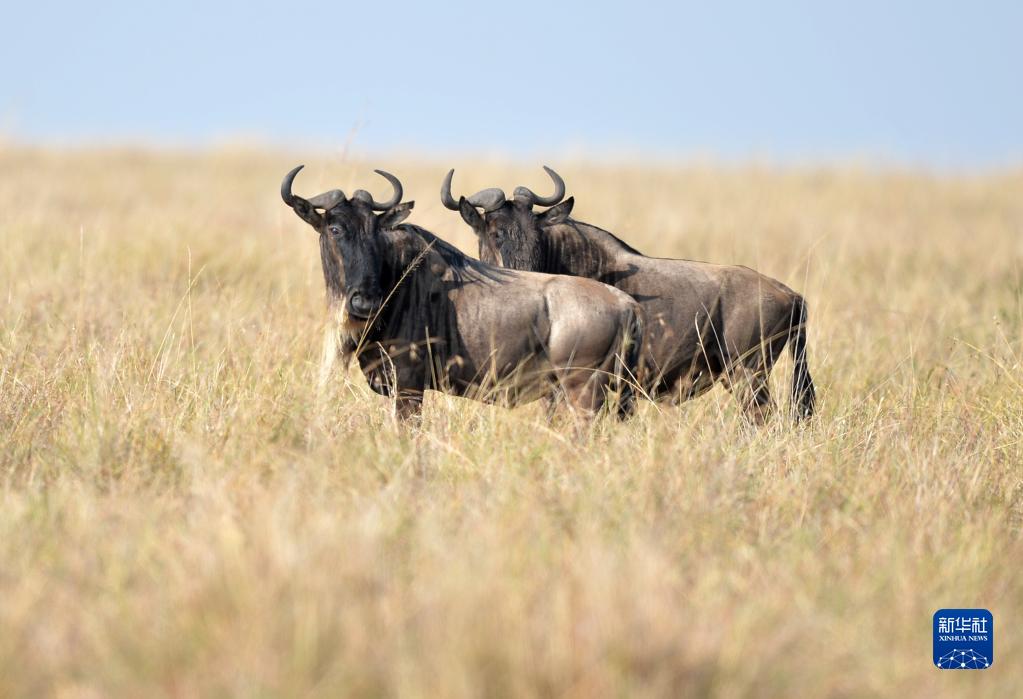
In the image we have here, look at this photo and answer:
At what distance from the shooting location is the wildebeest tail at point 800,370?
7102 mm

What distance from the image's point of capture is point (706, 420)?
21.0 feet

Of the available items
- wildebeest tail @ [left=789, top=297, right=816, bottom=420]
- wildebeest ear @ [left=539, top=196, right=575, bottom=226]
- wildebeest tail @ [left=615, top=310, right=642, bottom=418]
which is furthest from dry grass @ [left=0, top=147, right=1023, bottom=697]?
wildebeest ear @ [left=539, top=196, right=575, bottom=226]

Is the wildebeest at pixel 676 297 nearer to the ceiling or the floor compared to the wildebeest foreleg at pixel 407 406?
nearer to the ceiling

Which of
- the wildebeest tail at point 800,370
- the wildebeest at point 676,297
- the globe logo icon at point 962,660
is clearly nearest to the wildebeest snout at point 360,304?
the wildebeest at point 676,297

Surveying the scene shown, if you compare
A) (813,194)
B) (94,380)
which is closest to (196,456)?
(94,380)

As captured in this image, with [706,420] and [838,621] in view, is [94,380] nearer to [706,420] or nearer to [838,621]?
[706,420]

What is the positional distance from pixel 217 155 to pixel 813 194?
11811mm

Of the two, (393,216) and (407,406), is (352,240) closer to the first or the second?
(393,216)

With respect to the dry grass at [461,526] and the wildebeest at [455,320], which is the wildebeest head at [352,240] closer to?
the wildebeest at [455,320]

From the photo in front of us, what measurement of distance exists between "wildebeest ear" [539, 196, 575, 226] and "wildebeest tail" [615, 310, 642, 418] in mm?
867

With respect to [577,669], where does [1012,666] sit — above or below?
below

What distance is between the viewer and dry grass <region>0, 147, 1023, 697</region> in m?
3.41
